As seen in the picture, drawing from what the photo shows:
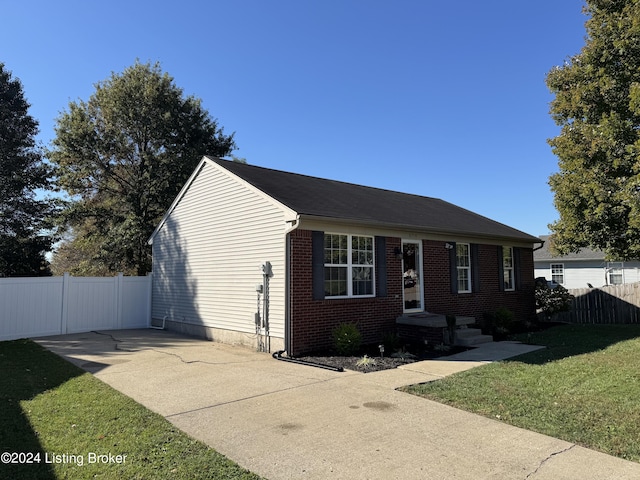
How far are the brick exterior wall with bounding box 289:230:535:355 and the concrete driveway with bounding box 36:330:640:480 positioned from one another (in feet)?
4.46

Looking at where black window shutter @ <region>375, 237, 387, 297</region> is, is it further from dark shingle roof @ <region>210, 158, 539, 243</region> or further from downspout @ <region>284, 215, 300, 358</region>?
downspout @ <region>284, 215, 300, 358</region>

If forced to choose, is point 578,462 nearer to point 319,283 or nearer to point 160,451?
point 160,451

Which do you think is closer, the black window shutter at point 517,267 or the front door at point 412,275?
the front door at point 412,275

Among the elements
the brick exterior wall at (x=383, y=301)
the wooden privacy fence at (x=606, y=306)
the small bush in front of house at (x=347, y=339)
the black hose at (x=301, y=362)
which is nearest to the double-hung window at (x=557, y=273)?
the wooden privacy fence at (x=606, y=306)

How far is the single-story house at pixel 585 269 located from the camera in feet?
75.3

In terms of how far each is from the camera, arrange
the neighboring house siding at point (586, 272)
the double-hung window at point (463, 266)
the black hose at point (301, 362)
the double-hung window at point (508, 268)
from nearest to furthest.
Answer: the black hose at point (301, 362)
the double-hung window at point (463, 266)
the double-hung window at point (508, 268)
the neighboring house siding at point (586, 272)

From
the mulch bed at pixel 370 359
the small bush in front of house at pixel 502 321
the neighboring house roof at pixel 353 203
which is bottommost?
the mulch bed at pixel 370 359

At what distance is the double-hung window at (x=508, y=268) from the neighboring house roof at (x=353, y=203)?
0.57 meters

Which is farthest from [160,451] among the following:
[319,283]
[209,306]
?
[209,306]

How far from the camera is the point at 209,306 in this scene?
482 inches

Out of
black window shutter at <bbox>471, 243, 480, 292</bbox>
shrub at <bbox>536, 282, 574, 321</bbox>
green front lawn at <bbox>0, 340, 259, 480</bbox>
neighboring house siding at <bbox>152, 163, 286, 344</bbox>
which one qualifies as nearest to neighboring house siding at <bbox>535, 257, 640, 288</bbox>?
shrub at <bbox>536, 282, 574, 321</bbox>

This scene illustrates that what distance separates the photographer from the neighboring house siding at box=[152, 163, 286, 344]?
32.7ft

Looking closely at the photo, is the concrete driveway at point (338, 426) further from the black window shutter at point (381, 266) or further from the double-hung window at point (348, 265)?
the black window shutter at point (381, 266)

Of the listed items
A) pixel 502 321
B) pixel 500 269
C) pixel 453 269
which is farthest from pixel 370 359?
pixel 500 269
